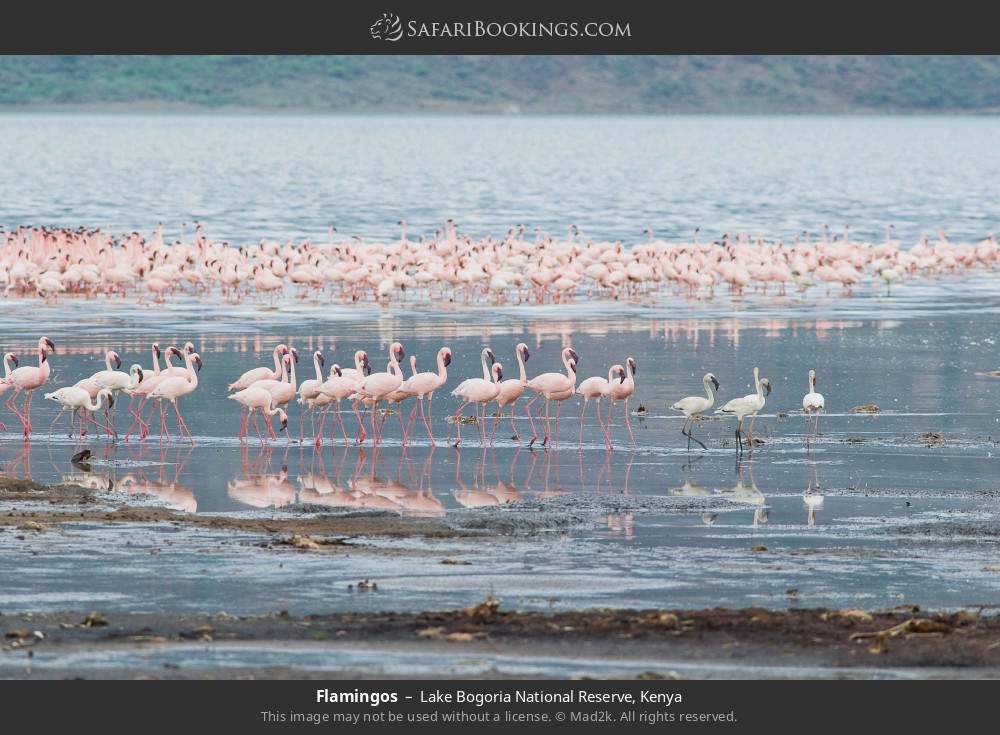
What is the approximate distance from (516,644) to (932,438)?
925 centimetres

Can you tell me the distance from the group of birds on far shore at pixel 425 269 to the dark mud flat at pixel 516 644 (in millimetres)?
21753

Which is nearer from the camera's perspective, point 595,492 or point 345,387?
point 595,492

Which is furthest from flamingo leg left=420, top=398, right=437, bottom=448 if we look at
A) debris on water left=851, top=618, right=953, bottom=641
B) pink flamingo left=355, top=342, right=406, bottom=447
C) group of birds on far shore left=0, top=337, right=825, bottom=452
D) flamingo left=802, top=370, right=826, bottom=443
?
debris on water left=851, top=618, right=953, bottom=641

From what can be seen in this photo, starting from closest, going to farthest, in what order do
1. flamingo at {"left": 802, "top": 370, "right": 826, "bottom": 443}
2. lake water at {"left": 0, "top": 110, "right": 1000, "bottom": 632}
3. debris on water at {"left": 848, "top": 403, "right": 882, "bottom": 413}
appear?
lake water at {"left": 0, "top": 110, "right": 1000, "bottom": 632} < flamingo at {"left": 802, "top": 370, "right": 826, "bottom": 443} < debris on water at {"left": 848, "top": 403, "right": 882, "bottom": 413}

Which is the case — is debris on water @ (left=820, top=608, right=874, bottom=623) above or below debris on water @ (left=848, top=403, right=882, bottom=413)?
below

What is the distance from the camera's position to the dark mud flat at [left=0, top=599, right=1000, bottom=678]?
1003 cm

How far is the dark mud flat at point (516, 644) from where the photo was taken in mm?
10031

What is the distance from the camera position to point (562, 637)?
10695 millimetres

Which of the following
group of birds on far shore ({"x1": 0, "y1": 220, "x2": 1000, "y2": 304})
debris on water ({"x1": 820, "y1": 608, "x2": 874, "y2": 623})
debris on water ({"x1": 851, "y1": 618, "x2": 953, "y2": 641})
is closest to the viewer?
debris on water ({"x1": 851, "y1": 618, "x2": 953, "y2": 641})

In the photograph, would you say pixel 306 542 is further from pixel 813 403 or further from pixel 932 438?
pixel 932 438

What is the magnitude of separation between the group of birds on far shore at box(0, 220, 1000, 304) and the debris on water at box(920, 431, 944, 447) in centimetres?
1504

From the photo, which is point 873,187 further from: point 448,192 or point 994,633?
point 994,633

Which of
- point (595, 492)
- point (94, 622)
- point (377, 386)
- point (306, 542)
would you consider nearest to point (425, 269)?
point (377, 386)

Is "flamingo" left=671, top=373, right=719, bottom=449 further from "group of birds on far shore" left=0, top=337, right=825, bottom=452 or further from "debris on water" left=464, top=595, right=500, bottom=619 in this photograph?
"debris on water" left=464, top=595, right=500, bottom=619
